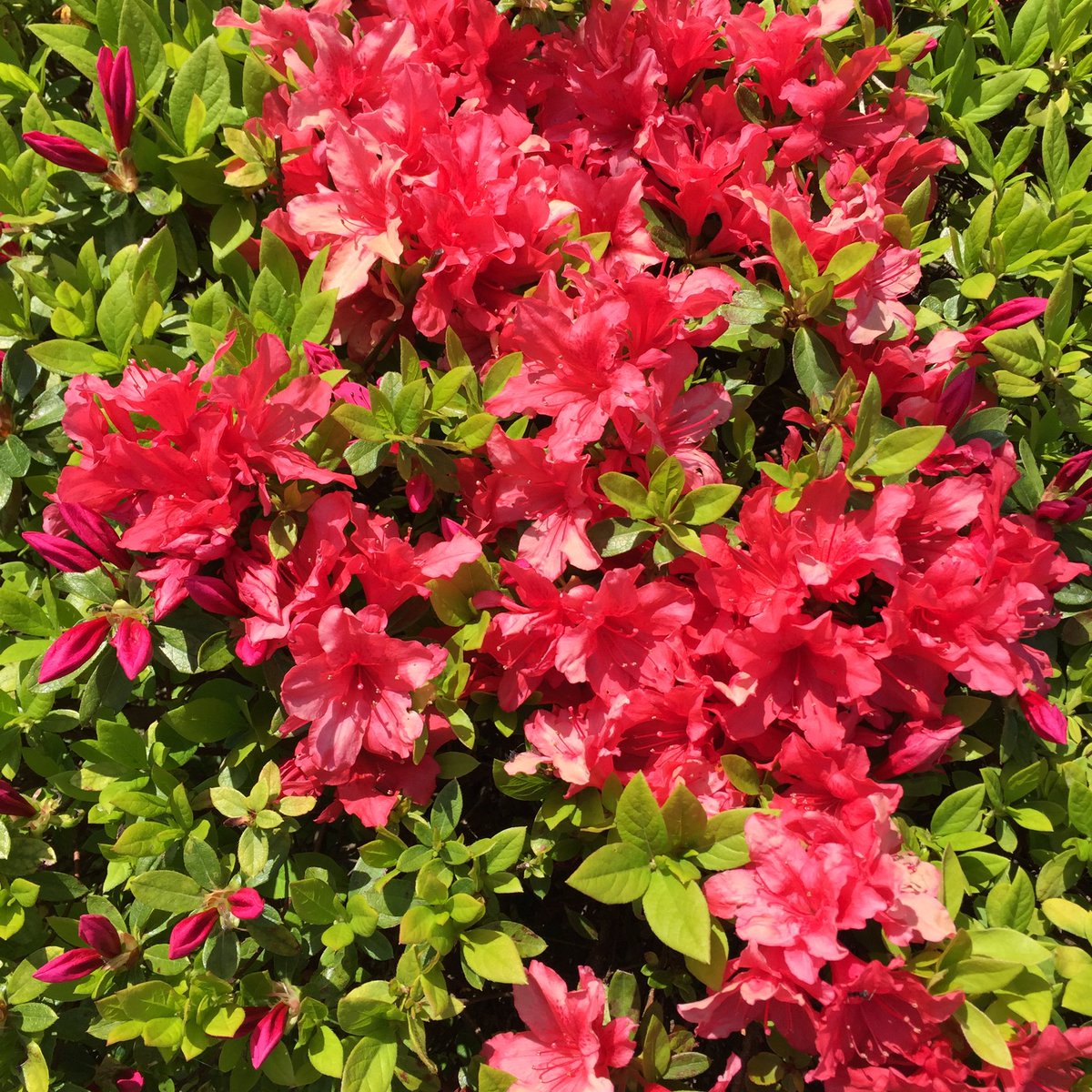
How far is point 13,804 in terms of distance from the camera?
144 centimetres

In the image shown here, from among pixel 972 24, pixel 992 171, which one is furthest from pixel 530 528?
pixel 972 24

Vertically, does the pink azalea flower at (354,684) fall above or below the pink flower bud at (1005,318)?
below

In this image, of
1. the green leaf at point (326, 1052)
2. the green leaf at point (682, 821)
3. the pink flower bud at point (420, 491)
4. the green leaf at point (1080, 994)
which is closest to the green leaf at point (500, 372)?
the pink flower bud at point (420, 491)

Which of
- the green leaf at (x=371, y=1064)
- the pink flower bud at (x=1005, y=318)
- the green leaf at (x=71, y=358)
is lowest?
the green leaf at (x=371, y=1064)

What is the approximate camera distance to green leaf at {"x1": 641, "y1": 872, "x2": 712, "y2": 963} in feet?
4.04

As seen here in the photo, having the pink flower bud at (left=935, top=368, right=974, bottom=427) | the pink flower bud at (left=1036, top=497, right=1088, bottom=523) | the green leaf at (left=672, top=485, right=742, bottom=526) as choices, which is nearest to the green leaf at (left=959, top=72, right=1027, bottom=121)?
the pink flower bud at (left=935, top=368, right=974, bottom=427)

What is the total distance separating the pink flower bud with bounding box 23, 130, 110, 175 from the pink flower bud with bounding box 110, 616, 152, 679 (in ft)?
2.38

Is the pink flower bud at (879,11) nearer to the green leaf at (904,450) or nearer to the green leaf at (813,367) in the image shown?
the green leaf at (813,367)

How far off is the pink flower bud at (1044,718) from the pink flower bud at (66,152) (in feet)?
5.51

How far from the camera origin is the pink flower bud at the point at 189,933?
4.12 ft

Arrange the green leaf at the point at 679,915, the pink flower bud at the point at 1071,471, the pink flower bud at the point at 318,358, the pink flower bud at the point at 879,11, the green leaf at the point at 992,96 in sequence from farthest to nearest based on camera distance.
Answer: the green leaf at the point at 992,96
the pink flower bud at the point at 879,11
the pink flower bud at the point at 1071,471
the pink flower bud at the point at 318,358
the green leaf at the point at 679,915

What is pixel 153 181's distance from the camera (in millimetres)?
1667

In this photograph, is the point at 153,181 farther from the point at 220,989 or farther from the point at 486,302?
the point at 220,989

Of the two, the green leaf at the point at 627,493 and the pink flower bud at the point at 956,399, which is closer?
the green leaf at the point at 627,493
